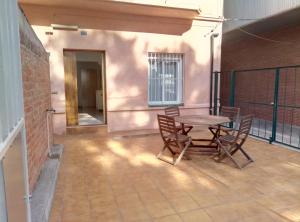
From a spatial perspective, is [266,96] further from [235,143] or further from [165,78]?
[235,143]

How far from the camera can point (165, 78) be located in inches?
276

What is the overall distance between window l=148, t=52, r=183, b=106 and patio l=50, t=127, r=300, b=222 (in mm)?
2526

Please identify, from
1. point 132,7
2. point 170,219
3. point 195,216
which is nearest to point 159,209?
point 170,219

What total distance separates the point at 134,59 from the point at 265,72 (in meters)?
5.34

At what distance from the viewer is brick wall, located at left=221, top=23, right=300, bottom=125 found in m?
7.86

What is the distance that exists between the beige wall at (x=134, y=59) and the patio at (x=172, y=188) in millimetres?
1858

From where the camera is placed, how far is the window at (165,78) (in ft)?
22.5

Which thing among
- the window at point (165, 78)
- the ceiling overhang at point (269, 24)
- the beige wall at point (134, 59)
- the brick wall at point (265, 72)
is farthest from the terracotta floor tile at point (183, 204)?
the ceiling overhang at point (269, 24)

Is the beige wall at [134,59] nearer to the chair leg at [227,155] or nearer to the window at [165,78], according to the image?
the window at [165,78]

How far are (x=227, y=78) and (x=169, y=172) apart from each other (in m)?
7.95

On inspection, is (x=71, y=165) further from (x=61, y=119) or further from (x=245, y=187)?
(x=245, y=187)

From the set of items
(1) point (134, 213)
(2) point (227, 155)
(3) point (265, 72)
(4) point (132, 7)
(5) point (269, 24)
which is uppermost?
(5) point (269, 24)

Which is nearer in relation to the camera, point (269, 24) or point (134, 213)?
point (134, 213)

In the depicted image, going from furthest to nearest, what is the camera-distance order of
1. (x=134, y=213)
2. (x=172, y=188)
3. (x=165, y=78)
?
(x=165, y=78), (x=172, y=188), (x=134, y=213)
